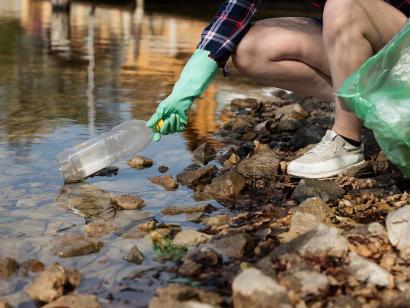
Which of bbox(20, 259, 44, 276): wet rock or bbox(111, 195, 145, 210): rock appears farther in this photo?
bbox(111, 195, 145, 210): rock

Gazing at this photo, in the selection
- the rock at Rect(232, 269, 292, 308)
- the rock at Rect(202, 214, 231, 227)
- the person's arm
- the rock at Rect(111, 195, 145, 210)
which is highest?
the person's arm

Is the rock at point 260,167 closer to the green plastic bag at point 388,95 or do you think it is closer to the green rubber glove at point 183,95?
the green rubber glove at point 183,95

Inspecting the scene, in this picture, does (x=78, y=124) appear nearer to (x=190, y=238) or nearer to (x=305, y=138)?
(x=305, y=138)

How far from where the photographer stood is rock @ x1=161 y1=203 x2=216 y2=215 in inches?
110

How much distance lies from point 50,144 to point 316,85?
1.58m

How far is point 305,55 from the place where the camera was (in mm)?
3414

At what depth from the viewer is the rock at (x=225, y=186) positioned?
10.0ft

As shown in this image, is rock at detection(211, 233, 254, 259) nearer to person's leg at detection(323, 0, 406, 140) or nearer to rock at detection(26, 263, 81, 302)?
rock at detection(26, 263, 81, 302)

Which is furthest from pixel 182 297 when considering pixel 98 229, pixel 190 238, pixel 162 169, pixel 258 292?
pixel 162 169

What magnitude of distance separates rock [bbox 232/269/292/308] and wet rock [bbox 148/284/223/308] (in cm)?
9

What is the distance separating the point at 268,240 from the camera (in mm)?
2359

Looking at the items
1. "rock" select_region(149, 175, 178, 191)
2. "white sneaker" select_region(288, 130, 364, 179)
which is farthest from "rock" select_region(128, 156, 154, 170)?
"white sneaker" select_region(288, 130, 364, 179)

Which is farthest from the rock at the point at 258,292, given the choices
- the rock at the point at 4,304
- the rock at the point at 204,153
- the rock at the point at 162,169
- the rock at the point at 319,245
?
the rock at the point at 204,153

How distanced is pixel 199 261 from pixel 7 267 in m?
0.61
